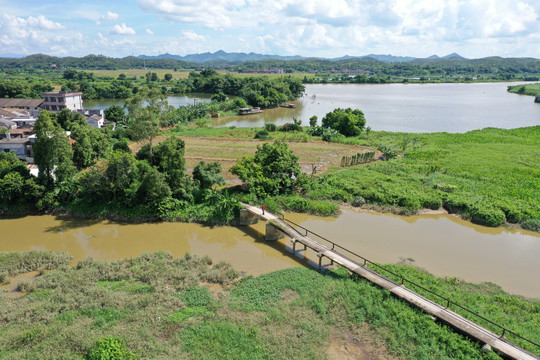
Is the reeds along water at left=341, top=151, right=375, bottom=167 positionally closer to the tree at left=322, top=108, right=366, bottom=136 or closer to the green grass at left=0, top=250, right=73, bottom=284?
the tree at left=322, top=108, right=366, bottom=136

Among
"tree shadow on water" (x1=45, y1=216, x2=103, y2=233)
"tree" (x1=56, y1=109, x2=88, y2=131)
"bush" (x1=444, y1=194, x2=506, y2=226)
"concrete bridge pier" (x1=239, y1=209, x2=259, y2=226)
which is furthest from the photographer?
"tree" (x1=56, y1=109, x2=88, y2=131)

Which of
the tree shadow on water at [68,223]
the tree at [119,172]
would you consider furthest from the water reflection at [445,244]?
the tree shadow on water at [68,223]

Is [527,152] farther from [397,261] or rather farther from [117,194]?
[117,194]

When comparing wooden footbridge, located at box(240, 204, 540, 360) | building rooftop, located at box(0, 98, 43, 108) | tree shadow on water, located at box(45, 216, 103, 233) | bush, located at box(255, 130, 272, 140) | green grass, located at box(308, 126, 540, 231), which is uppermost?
building rooftop, located at box(0, 98, 43, 108)

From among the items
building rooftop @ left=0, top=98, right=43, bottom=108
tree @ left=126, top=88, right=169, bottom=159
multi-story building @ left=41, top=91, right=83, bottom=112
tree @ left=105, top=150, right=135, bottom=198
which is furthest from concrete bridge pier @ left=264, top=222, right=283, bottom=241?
building rooftop @ left=0, top=98, right=43, bottom=108

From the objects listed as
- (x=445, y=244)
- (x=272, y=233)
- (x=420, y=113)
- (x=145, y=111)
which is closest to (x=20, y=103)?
(x=145, y=111)
